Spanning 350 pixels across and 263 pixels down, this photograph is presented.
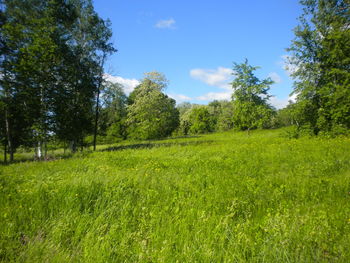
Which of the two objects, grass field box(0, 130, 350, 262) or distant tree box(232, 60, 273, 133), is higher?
distant tree box(232, 60, 273, 133)

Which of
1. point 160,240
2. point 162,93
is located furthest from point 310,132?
point 162,93

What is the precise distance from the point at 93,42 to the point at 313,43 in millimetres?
23785

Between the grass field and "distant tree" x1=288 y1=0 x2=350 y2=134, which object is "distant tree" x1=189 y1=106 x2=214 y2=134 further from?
the grass field

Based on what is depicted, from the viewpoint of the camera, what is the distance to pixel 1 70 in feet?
40.9

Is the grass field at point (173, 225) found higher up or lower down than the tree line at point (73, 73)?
lower down

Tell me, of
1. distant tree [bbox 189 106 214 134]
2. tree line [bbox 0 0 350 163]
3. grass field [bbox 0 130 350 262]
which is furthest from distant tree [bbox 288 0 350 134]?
distant tree [bbox 189 106 214 134]

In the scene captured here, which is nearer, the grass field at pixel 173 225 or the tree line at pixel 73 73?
the grass field at pixel 173 225

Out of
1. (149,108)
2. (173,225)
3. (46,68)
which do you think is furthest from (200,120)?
(173,225)

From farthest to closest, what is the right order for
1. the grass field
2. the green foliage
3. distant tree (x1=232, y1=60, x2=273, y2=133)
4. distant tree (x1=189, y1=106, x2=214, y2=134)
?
distant tree (x1=189, y1=106, x2=214, y2=134), distant tree (x1=232, y1=60, x2=273, y2=133), the green foliage, the grass field

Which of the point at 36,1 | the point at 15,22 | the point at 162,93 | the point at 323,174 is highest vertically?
the point at 36,1

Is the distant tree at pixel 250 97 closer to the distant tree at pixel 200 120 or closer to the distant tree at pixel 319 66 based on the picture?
the distant tree at pixel 319 66

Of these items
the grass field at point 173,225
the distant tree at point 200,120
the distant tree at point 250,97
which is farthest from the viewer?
the distant tree at point 200,120

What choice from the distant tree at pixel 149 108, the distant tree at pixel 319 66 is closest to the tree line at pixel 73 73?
the distant tree at pixel 319 66

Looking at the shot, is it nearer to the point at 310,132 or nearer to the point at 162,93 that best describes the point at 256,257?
the point at 310,132
